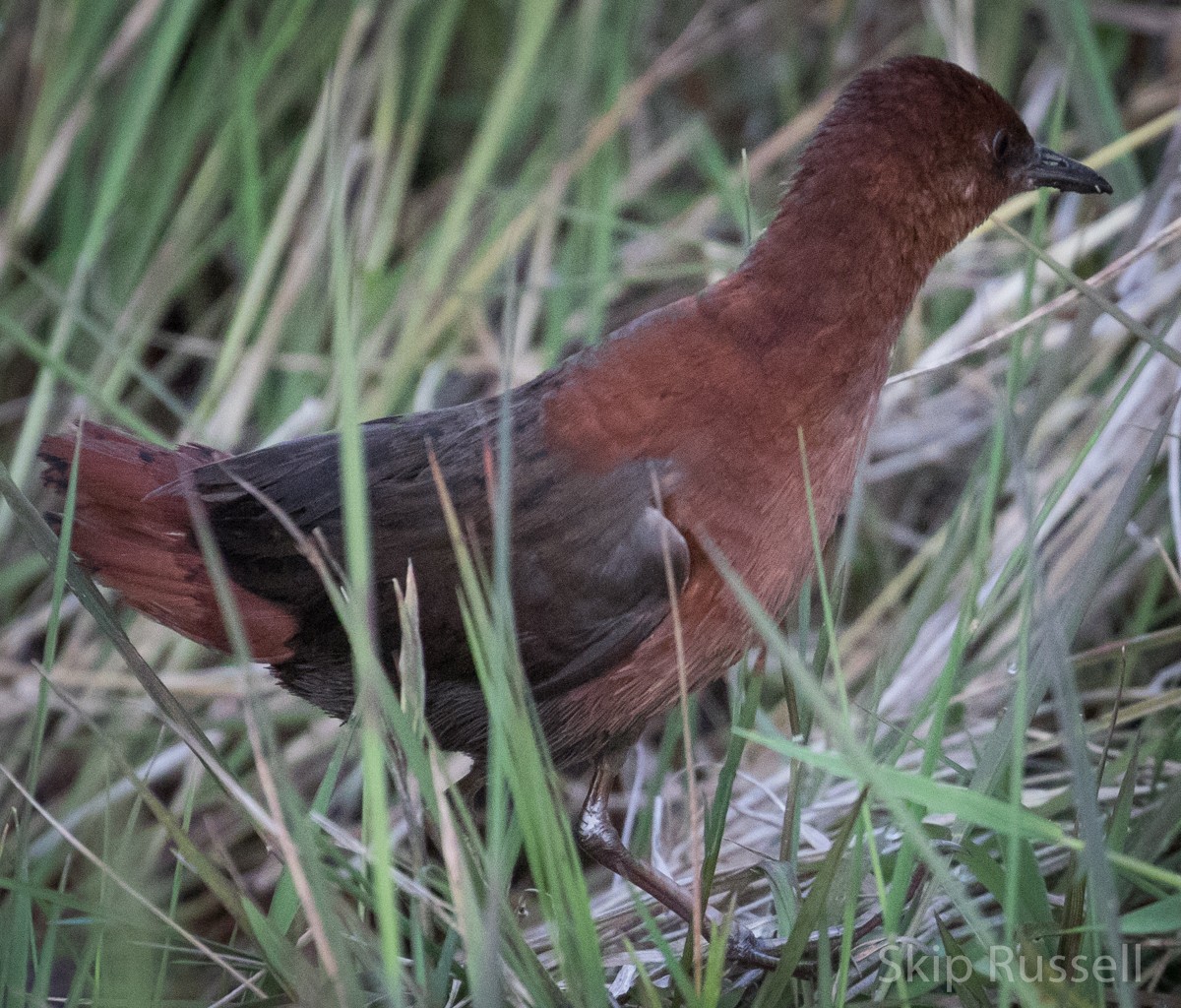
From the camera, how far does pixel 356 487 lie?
0.98 m

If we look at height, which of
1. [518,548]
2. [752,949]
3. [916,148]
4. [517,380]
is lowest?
[752,949]

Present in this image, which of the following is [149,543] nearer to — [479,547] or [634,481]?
[479,547]

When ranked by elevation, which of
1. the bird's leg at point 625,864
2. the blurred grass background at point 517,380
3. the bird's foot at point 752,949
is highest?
the blurred grass background at point 517,380

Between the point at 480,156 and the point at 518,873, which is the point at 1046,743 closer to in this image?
the point at 518,873

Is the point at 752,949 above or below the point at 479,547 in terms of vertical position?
below

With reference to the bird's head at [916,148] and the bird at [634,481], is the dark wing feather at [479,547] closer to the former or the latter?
the bird at [634,481]

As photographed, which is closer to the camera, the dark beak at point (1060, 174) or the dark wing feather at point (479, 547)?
the dark wing feather at point (479, 547)

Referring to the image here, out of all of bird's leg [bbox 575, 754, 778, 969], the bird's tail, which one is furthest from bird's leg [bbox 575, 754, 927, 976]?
the bird's tail

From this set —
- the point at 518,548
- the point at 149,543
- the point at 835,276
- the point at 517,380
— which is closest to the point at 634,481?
the point at 518,548

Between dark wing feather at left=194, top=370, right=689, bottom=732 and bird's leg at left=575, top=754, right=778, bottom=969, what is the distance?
0.19 meters

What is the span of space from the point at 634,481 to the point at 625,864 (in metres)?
0.43

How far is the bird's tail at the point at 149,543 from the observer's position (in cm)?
147

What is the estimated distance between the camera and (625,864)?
150 cm

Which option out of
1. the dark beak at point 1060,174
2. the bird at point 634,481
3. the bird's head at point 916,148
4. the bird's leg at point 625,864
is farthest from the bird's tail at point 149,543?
the dark beak at point 1060,174
